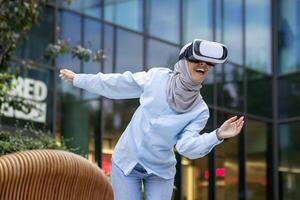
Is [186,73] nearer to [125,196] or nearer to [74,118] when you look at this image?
[125,196]

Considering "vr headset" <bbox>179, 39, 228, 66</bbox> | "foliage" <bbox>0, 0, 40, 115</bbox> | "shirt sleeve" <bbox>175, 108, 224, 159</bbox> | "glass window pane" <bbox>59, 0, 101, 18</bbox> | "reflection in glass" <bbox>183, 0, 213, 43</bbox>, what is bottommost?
"shirt sleeve" <bbox>175, 108, 224, 159</bbox>

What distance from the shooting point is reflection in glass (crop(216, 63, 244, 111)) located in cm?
1648

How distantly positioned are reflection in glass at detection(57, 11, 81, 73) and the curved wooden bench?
365 inches

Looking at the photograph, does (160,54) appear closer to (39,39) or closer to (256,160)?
(39,39)

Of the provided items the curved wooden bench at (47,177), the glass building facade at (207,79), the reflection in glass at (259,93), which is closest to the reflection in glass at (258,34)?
the glass building facade at (207,79)

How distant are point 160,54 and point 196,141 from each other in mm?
11694

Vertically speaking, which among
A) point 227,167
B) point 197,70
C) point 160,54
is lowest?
point 227,167

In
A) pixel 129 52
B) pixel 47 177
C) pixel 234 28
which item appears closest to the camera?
pixel 47 177

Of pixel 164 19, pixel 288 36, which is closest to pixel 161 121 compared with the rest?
pixel 164 19

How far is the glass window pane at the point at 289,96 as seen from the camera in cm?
1748

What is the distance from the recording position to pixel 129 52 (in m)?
14.3

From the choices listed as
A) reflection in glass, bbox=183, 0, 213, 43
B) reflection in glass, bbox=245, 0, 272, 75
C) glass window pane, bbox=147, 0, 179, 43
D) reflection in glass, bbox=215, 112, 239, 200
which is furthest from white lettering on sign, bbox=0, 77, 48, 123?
reflection in glass, bbox=245, 0, 272, 75

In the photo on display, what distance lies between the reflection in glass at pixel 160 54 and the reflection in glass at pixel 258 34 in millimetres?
2922

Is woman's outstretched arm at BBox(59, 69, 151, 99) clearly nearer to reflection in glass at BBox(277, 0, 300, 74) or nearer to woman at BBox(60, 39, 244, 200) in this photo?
woman at BBox(60, 39, 244, 200)
